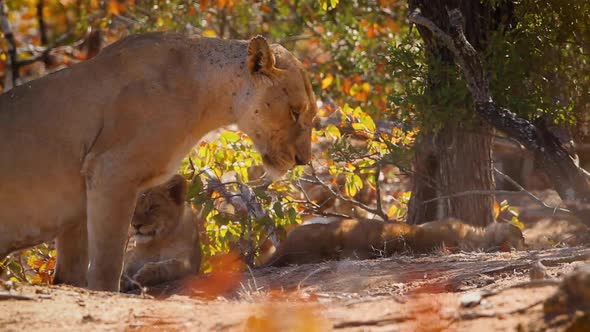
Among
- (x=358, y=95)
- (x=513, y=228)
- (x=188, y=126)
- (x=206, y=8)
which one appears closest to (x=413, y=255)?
(x=513, y=228)

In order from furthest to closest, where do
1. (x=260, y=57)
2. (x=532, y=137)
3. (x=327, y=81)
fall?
(x=327, y=81)
(x=532, y=137)
(x=260, y=57)

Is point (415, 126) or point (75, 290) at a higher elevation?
point (415, 126)

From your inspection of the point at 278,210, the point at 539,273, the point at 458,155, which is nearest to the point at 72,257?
the point at 278,210

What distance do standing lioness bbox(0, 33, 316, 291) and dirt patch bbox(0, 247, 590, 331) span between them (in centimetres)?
84

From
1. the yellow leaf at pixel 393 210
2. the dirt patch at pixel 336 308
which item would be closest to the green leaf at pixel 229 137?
the dirt patch at pixel 336 308

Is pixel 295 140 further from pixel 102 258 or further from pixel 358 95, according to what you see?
pixel 358 95

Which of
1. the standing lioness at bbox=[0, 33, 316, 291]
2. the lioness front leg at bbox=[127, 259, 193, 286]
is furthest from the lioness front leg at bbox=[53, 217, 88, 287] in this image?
the lioness front leg at bbox=[127, 259, 193, 286]

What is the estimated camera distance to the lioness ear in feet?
21.1

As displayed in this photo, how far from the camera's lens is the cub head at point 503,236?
8938 millimetres

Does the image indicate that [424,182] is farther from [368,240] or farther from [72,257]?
[72,257]

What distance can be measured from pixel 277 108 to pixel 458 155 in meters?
2.99

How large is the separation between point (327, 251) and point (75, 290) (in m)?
3.52

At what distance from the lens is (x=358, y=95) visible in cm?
1373

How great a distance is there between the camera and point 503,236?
9.05 m
